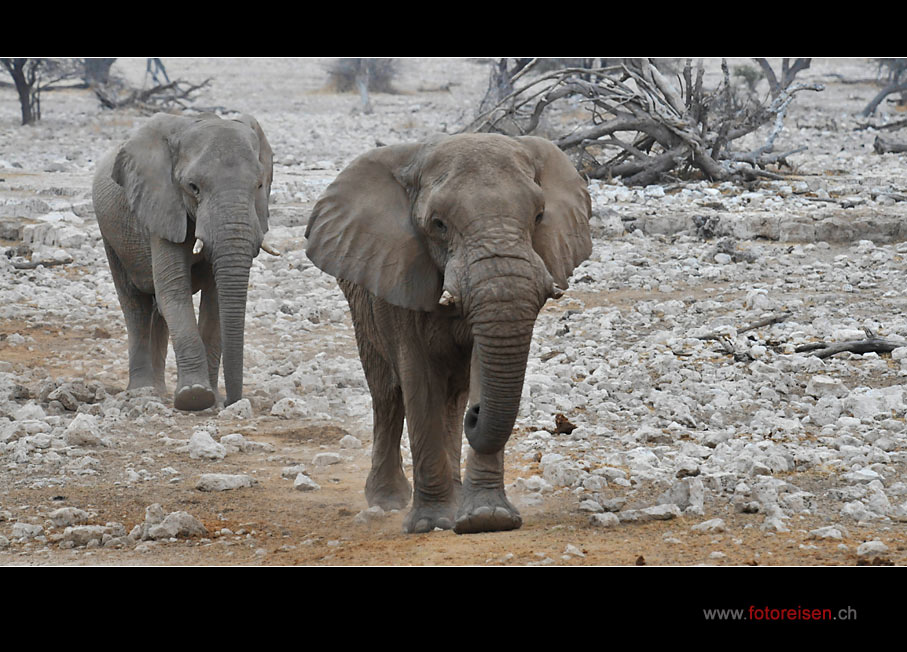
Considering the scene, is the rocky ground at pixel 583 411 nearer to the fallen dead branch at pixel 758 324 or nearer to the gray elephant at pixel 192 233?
the fallen dead branch at pixel 758 324

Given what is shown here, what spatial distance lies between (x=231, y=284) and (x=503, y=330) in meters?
3.66

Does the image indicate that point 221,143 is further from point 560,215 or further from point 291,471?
point 560,215

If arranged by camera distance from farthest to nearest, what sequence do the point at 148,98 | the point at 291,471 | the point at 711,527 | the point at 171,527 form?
1. the point at 148,98
2. the point at 291,471
3. the point at 171,527
4. the point at 711,527

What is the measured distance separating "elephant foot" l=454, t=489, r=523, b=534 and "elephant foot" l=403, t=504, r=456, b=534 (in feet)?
0.72

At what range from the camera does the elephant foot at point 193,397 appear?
24.8 feet

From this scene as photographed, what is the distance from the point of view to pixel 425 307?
468cm

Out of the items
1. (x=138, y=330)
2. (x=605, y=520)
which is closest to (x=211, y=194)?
(x=138, y=330)

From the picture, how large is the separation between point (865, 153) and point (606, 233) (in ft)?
25.3

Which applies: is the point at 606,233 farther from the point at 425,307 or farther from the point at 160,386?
the point at 425,307

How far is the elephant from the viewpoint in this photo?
428cm

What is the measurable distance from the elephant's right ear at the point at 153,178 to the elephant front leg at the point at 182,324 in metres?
0.16

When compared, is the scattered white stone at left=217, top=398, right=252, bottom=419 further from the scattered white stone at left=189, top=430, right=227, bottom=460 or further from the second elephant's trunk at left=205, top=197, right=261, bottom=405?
the scattered white stone at left=189, top=430, right=227, bottom=460

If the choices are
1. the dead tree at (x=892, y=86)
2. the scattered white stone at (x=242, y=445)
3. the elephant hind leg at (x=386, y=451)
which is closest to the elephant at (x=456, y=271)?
the elephant hind leg at (x=386, y=451)

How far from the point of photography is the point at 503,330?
4.21 metres
